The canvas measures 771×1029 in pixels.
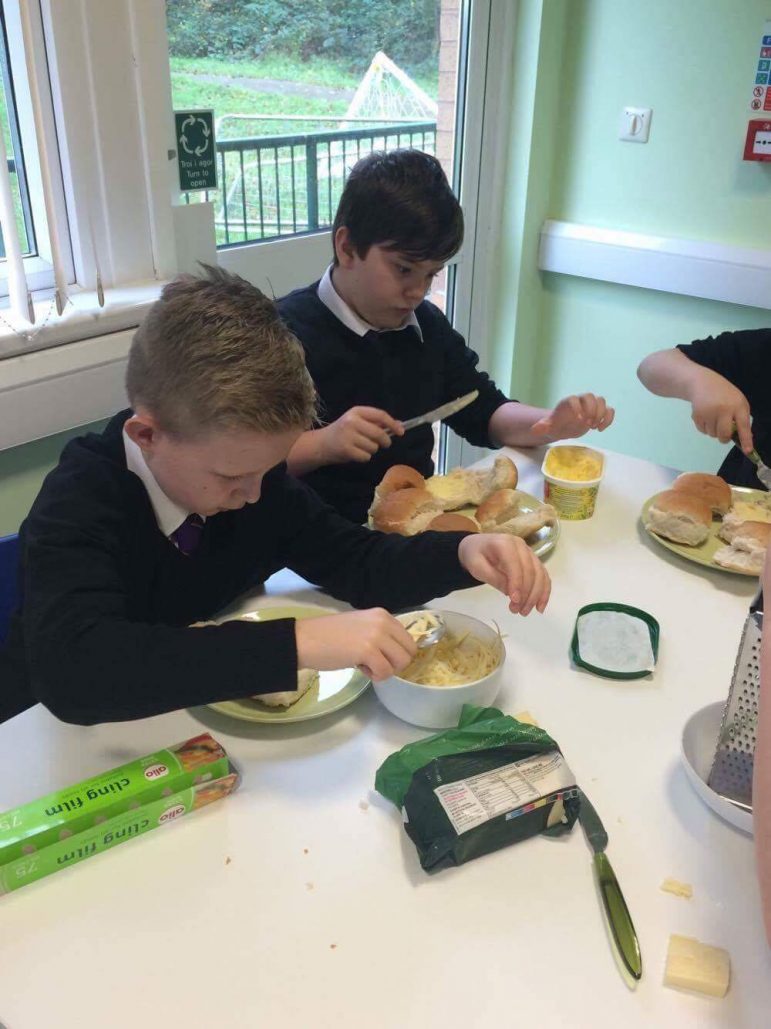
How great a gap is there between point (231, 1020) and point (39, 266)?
138 cm

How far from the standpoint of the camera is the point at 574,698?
3.00 feet

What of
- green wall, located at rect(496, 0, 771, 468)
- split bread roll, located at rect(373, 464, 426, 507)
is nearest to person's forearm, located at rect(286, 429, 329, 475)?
split bread roll, located at rect(373, 464, 426, 507)

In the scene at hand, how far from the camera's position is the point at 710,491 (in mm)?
1260

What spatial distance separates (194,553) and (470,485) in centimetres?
47

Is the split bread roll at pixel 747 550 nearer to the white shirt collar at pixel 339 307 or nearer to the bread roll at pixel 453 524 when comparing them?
the bread roll at pixel 453 524

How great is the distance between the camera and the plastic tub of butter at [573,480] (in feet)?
4.25

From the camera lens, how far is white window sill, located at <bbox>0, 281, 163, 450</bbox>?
143cm

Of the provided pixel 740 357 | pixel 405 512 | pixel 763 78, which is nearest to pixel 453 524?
pixel 405 512

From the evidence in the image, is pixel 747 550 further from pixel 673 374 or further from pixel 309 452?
pixel 309 452


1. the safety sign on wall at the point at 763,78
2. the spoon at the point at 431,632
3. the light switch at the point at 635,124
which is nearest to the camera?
the spoon at the point at 431,632

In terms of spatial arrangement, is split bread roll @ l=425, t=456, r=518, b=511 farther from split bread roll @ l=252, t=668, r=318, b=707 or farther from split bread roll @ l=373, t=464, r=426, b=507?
split bread roll @ l=252, t=668, r=318, b=707

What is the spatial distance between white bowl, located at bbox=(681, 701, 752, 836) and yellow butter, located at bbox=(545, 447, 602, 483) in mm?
577

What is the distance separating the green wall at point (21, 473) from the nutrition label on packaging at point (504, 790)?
3.79 feet

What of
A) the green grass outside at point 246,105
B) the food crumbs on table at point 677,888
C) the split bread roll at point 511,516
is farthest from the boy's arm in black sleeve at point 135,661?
the green grass outside at point 246,105
